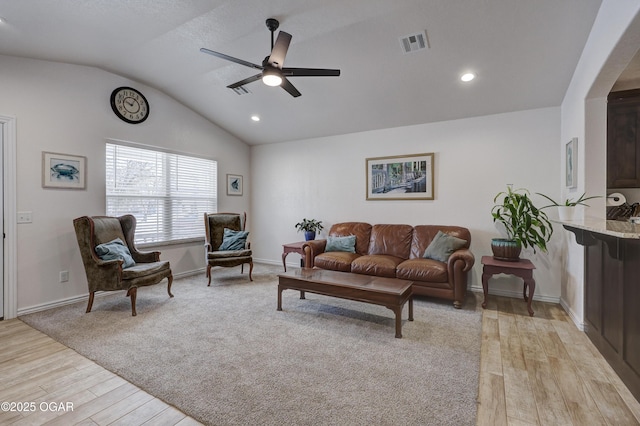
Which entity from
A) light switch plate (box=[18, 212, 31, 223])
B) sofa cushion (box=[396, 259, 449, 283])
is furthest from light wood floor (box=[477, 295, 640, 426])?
light switch plate (box=[18, 212, 31, 223])

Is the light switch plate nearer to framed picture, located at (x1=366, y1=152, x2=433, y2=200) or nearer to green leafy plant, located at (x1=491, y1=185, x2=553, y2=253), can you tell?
framed picture, located at (x1=366, y1=152, x2=433, y2=200)

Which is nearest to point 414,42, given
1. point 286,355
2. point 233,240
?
point 286,355

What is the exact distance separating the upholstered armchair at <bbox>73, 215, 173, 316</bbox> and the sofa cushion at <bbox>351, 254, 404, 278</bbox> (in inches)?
101

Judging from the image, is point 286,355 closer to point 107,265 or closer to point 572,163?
point 107,265

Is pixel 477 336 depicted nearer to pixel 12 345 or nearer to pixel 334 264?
pixel 334 264

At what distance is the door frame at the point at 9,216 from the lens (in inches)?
131

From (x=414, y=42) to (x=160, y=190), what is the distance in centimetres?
436

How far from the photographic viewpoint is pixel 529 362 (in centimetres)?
241

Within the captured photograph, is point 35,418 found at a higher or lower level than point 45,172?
lower

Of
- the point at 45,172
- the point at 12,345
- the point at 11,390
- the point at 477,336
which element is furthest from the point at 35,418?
the point at 477,336

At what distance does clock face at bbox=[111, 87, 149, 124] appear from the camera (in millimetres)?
4321

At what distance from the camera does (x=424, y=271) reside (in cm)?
379

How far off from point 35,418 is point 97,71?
4.17 metres

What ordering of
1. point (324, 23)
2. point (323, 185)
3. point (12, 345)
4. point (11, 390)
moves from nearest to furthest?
1. point (11, 390)
2. point (12, 345)
3. point (324, 23)
4. point (323, 185)
